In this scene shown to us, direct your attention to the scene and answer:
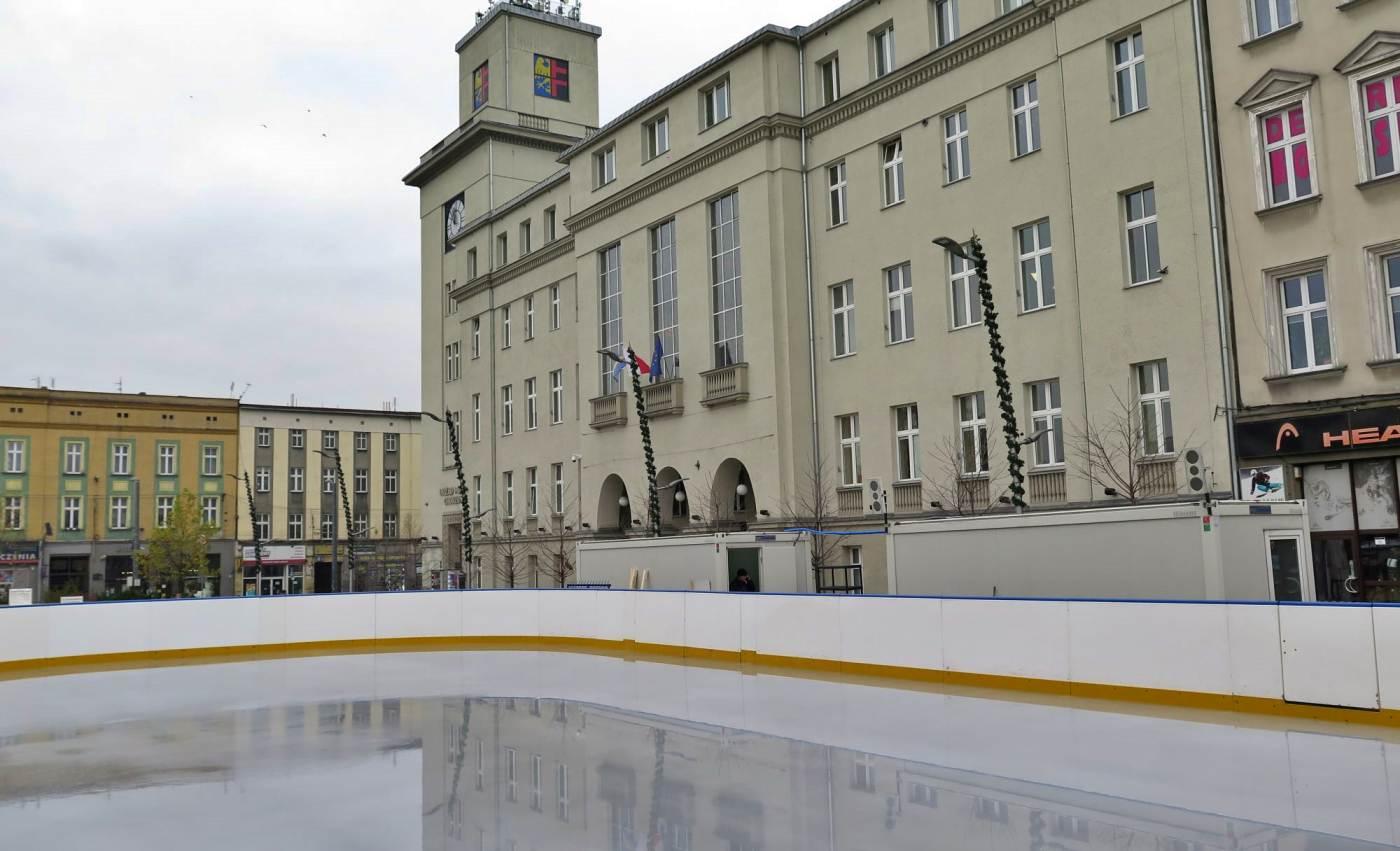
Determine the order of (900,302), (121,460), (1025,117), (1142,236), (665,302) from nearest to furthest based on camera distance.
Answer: (1142,236)
(1025,117)
(900,302)
(665,302)
(121,460)

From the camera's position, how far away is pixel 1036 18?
32062 millimetres

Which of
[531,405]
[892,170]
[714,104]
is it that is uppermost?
[714,104]

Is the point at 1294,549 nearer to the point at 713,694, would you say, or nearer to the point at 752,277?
the point at 713,694

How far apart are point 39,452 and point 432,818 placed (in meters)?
76.7

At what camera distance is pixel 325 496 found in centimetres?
9181

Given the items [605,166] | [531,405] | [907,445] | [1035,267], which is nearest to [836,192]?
[1035,267]

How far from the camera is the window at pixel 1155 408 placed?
28500 mm

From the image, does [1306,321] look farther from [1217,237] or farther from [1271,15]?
[1271,15]

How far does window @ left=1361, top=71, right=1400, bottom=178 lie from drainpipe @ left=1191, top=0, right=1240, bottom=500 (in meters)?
3.42

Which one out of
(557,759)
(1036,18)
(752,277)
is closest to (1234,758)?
(557,759)

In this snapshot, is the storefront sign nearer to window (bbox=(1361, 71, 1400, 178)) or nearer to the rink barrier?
window (bbox=(1361, 71, 1400, 178))

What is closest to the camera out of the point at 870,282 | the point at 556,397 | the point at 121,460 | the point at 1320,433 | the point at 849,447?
the point at 1320,433

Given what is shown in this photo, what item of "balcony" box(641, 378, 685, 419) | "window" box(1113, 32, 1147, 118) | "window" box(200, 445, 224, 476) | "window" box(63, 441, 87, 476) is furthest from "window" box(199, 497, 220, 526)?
"window" box(1113, 32, 1147, 118)

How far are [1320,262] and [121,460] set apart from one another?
74935mm
